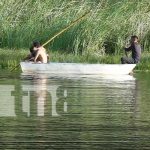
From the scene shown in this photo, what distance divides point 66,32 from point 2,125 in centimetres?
1998

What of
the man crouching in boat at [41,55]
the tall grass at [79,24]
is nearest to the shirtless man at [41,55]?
the man crouching in boat at [41,55]

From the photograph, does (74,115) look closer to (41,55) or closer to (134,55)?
(41,55)

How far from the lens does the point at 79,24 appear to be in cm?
3509

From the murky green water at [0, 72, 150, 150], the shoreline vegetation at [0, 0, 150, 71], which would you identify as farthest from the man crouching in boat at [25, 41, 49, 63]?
the murky green water at [0, 72, 150, 150]

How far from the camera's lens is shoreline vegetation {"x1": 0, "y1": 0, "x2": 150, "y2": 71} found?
34.0m

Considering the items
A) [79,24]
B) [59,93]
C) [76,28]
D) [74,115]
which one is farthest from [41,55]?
[74,115]

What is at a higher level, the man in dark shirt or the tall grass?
the tall grass

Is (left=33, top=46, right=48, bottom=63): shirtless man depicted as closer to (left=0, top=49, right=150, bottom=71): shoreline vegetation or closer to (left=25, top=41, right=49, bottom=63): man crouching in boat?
(left=25, top=41, right=49, bottom=63): man crouching in boat

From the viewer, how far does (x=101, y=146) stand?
13523 mm

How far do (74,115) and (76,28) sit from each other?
711 inches

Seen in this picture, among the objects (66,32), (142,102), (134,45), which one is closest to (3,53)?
(66,32)

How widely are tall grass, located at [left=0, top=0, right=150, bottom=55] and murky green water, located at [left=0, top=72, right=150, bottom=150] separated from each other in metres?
8.48

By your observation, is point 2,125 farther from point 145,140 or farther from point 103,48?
point 103,48

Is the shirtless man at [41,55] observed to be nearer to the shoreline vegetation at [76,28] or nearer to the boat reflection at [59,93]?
the shoreline vegetation at [76,28]
